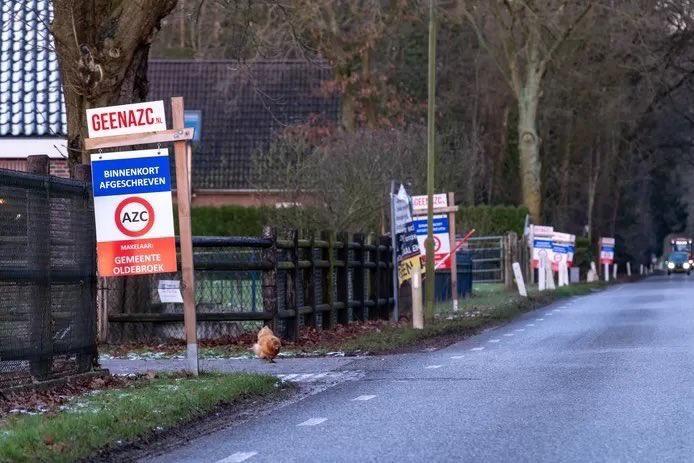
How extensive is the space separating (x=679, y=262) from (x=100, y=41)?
315ft

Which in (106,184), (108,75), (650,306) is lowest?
(650,306)

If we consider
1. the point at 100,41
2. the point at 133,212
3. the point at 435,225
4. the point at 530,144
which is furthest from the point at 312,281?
the point at 530,144

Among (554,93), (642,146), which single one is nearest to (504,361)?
(554,93)

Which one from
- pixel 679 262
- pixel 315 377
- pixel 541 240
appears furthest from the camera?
pixel 679 262

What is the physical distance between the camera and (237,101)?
165 ft

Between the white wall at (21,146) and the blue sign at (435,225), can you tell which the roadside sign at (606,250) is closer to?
the blue sign at (435,225)

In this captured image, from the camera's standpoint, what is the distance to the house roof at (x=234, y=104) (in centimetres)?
4888

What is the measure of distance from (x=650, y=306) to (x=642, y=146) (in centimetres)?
4077

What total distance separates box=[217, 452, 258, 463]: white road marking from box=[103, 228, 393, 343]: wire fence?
10.7 meters

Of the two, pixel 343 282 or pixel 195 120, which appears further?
pixel 195 120

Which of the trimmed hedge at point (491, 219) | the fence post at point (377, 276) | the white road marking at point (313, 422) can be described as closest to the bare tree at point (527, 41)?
the trimmed hedge at point (491, 219)

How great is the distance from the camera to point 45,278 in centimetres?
1353

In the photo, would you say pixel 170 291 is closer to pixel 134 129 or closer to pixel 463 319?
pixel 134 129

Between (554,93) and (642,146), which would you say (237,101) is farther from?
(642,146)
